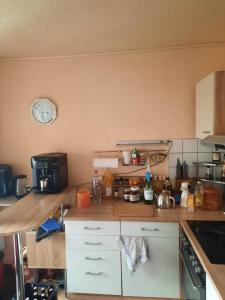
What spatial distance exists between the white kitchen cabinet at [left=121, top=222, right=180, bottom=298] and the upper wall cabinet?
2.66ft

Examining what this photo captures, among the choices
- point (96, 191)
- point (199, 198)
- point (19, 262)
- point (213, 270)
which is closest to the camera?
point (213, 270)

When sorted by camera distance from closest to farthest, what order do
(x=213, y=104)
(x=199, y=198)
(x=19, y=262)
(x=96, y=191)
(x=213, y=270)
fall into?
(x=213, y=270), (x=19, y=262), (x=213, y=104), (x=199, y=198), (x=96, y=191)

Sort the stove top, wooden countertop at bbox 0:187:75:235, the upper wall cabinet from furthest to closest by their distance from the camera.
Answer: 1. the upper wall cabinet
2. wooden countertop at bbox 0:187:75:235
3. the stove top

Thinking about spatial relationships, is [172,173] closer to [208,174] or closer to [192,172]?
[192,172]

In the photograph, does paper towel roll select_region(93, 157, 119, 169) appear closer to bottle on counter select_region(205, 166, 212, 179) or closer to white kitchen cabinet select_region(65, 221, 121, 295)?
white kitchen cabinet select_region(65, 221, 121, 295)

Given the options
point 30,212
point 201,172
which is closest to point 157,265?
point 201,172

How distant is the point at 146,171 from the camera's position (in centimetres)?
234

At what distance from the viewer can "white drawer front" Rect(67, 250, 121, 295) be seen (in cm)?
191

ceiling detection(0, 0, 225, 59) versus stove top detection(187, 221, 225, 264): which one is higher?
ceiling detection(0, 0, 225, 59)

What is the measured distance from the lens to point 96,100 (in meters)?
2.36

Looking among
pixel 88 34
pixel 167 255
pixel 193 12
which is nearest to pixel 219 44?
pixel 193 12

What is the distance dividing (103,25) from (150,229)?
5.30 ft

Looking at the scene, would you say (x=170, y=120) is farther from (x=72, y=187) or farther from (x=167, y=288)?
(x=167, y=288)

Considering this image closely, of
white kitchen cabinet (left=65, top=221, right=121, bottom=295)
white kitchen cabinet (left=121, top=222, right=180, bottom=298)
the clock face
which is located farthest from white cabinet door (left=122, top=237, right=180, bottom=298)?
the clock face
